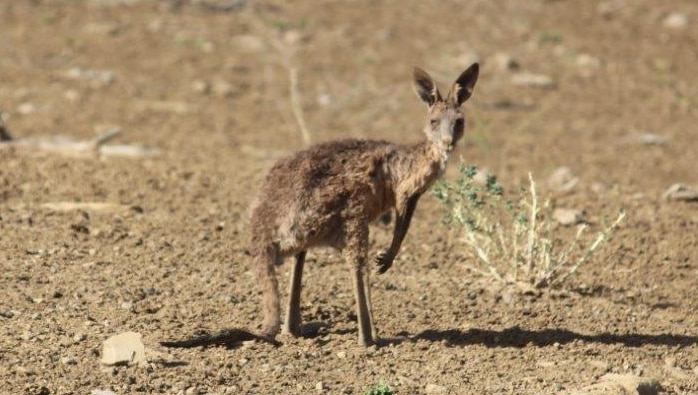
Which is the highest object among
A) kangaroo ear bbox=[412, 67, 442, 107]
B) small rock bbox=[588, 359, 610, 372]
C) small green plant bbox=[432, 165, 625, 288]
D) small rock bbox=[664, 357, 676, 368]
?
kangaroo ear bbox=[412, 67, 442, 107]

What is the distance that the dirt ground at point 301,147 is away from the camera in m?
6.75

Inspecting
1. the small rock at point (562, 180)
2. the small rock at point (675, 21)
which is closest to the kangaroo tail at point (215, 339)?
the small rock at point (562, 180)

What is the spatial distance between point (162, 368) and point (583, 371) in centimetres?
230

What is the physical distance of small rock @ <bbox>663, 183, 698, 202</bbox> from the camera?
10.5 meters

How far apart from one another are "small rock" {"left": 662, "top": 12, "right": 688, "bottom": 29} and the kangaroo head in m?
12.0

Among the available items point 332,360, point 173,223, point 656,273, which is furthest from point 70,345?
point 656,273

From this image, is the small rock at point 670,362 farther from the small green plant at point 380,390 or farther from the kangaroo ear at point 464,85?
the kangaroo ear at point 464,85

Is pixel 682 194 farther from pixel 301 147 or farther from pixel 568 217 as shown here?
pixel 301 147

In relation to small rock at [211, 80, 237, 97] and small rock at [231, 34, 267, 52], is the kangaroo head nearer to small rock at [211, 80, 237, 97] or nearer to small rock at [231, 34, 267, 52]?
small rock at [211, 80, 237, 97]

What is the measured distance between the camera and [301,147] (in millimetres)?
12883

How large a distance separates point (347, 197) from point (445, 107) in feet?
2.61

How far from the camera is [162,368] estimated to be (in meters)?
6.40

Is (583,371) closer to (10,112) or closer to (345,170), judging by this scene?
(345,170)

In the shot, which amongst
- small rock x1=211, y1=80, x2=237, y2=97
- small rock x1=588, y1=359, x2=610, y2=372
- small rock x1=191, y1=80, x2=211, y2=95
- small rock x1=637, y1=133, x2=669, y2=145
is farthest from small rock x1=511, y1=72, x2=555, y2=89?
small rock x1=588, y1=359, x2=610, y2=372
